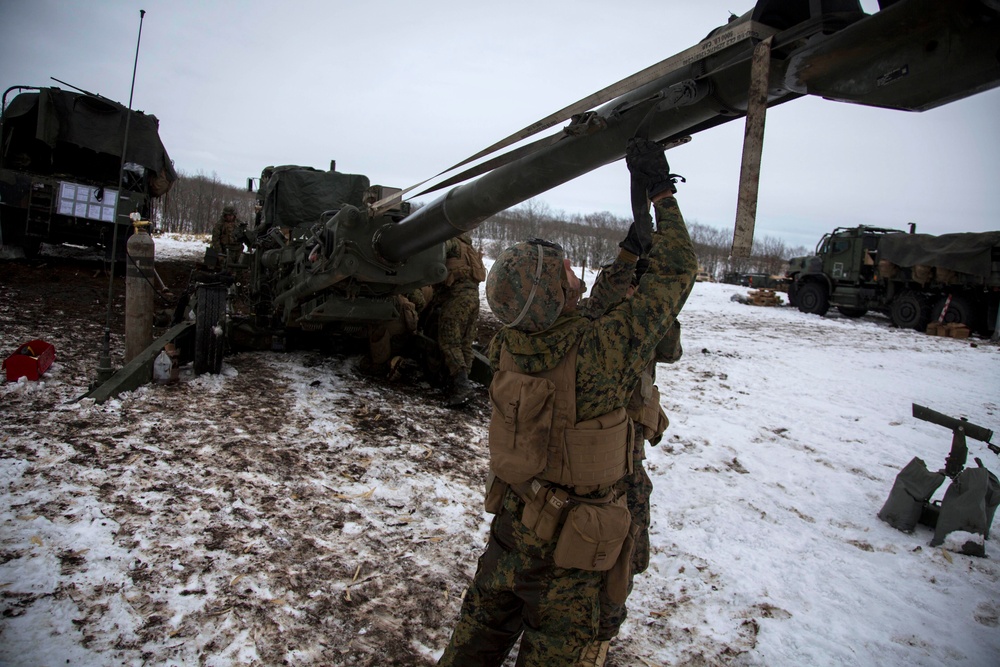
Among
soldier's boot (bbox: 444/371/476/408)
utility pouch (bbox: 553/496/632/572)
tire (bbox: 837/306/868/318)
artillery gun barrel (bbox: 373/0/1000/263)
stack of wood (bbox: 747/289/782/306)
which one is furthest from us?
stack of wood (bbox: 747/289/782/306)

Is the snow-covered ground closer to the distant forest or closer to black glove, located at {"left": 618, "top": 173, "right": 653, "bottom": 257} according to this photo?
black glove, located at {"left": 618, "top": 173, "right": 653, "bottom": 257}

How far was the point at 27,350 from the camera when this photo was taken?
4.73 m

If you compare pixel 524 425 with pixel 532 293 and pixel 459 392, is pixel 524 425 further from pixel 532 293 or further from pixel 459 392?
pixel 459 392

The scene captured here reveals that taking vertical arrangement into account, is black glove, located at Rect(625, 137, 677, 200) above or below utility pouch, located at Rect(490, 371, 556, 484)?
above

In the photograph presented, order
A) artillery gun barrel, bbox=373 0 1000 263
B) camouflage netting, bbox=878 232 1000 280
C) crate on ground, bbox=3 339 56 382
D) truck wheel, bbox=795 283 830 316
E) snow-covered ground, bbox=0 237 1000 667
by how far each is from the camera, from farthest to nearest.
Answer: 1. truck wheel, bbox=795 283 830 316
2. camouflage netting, bbox=878 232 1000 280
3. crate on ground, bbox=3 339 56 382
4. snow-covered ground, bbox=0 237 1000 667
5. artillery gun barrel, bbox=373 0 1000 263

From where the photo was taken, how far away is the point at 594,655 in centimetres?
207

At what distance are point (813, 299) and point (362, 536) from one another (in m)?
17.4

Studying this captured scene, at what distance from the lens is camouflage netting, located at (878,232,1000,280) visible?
13125 mm

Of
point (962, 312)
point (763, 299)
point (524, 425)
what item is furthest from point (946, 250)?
point (524, 425)

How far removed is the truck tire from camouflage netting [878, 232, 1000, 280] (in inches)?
35.7

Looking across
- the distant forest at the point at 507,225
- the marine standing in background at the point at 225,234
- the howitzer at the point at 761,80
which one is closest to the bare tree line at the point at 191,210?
the distant forest at the point at 507,225

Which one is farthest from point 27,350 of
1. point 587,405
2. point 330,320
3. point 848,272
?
point 848,272

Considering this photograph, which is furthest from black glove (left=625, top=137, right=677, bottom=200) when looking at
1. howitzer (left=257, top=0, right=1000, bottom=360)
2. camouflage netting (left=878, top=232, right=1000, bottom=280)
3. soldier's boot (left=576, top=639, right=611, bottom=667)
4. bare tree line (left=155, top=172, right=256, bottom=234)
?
bare tree line (left=155, top=172, right=256, bottom=234)

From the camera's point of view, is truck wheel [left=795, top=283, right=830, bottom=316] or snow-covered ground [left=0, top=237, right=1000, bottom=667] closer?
snow-covered ground [left=0, top=237, right=1000, bottom=667]
